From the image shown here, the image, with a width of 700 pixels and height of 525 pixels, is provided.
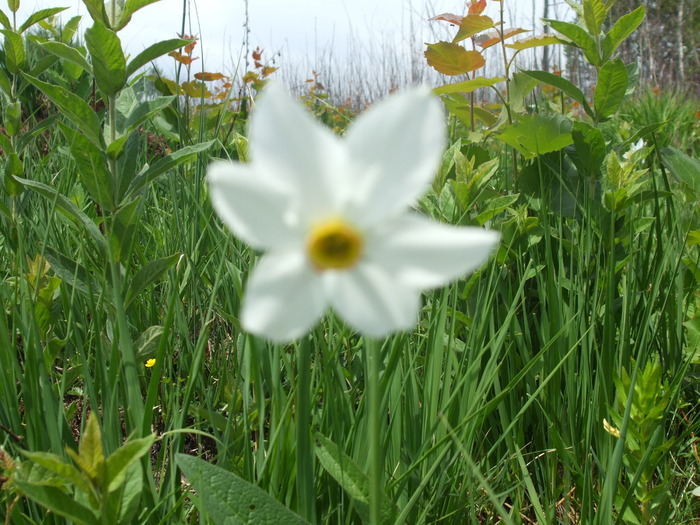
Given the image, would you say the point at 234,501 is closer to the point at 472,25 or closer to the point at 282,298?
the point at 282,298

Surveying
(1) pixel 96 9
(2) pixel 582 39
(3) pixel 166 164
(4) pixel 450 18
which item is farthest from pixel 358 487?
(4) pixel 450 18

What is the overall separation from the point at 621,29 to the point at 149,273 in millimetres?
1123

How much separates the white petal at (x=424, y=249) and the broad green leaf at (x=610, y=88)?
3.87ft

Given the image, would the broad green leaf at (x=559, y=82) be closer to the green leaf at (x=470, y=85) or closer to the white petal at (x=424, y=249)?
the green leaf at (x=470, y=85)

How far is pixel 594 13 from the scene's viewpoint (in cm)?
138

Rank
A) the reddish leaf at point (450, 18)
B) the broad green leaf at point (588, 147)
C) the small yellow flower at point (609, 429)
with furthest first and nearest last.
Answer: the reddish leaf at point (450, 18)
the broad green leaf at point (588, 147)
the small yellow flower at point (609, 429)

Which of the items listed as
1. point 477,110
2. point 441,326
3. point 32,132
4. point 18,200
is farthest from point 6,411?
point 477,110

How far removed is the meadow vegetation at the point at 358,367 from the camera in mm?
710

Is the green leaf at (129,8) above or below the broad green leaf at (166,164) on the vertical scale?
above

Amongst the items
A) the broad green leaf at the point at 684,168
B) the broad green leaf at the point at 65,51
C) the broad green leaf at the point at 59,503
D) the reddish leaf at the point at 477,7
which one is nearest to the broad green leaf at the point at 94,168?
the broad green leaf at the point at 65,51

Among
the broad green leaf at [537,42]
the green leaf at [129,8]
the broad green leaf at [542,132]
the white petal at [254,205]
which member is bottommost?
the broad green leaf at [542,132]

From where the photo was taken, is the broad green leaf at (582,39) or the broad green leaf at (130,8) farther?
the broad green leaf at (582,39)

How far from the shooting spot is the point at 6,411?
87cm

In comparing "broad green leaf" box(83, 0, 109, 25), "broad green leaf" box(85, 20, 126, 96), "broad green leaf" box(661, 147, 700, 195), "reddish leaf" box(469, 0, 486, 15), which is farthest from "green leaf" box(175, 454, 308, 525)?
"reddish leaf" box(469, 0, 486, 15)
